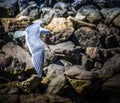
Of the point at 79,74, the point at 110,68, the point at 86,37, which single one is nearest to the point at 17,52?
the point at 79,74

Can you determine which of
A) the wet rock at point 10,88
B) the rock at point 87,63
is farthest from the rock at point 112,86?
the wet rock at point 10,88

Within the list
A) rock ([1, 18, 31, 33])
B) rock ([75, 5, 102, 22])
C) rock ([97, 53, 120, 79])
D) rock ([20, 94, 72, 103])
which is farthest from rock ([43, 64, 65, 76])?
rock ([75, 5, 102, 22])

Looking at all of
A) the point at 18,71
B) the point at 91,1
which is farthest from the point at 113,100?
the point at 91,1

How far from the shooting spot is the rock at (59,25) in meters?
4.13

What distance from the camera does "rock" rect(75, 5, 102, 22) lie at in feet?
14.5

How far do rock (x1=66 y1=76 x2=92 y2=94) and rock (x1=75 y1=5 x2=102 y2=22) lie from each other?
4.61 feet

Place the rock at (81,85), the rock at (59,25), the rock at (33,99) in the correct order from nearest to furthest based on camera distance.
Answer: the rock at (33,99)
the rock at (81,85)
the rock at (59,25)

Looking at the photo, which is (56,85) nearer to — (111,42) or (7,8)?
(111,42)

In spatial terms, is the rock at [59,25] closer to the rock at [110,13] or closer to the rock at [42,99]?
the rock at [110,13]

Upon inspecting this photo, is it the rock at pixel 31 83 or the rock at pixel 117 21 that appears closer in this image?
the rock at pixel 31 83

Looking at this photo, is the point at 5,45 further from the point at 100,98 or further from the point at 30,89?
the point at 100,98

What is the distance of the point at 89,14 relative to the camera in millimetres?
4469

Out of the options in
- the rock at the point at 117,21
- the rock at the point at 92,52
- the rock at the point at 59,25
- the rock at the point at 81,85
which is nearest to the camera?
the rock at the point at 81,85

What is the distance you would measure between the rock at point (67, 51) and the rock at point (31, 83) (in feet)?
2.09
